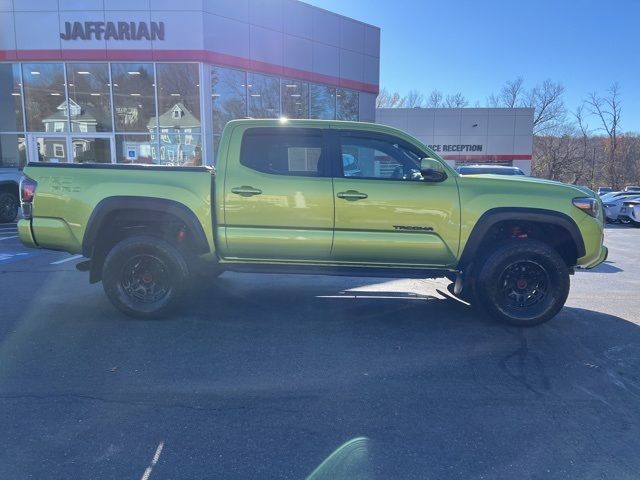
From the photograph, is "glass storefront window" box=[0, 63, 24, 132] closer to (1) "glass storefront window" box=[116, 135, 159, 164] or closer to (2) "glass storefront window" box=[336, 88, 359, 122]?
(1) "glass storefront window" box=[116, 135, 159, 164]

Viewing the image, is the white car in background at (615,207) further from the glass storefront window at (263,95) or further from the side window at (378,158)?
the side window at (378,158)

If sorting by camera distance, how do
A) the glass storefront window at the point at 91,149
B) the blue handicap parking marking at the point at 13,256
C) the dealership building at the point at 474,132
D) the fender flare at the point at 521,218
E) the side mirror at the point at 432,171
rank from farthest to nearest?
1. the dealership building at the point at 474,132
2. the glass storefront window at the point at 91,149
3. the blue handicap parking marking at the point at 13,256
4. the fender flare at the point at 521,218
5. the side mirror at the point at 432,171

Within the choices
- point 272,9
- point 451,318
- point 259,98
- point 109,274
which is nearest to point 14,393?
point 109,274

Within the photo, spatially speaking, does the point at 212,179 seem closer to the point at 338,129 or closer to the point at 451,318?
the point at 338,129

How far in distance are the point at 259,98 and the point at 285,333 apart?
48.9 feet

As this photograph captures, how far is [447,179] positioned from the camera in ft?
15.8

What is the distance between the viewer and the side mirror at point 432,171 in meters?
4.62

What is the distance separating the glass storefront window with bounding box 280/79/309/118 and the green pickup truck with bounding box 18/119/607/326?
1444 cm

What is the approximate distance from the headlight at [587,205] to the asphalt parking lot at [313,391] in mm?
1258

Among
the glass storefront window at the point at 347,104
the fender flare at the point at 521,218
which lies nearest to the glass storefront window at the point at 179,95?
the glass storefront window at the point at 347,104

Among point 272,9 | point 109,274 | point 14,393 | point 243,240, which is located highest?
point 272,9

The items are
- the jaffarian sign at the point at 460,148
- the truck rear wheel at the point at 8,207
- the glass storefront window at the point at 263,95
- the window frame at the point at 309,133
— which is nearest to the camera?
the window frame at the point at 309,133

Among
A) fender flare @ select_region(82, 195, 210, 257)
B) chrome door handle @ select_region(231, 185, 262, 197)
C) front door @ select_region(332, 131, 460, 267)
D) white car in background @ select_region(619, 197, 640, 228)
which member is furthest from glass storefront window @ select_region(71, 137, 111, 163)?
white car in background @ select_region(619, 197, 640, 228)

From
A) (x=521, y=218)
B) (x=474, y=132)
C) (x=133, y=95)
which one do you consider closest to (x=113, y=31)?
(x=133, y=95)
